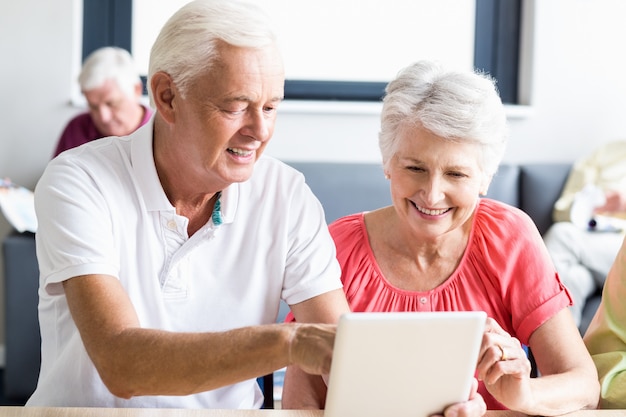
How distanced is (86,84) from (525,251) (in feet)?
Result: 7.88

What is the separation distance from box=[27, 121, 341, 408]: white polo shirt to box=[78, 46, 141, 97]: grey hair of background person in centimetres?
212

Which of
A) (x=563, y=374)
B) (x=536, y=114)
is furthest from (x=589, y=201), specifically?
(x=563, y=374)

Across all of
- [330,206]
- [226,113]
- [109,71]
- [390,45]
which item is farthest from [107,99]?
[226,113]

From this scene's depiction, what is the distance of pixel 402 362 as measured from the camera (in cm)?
123

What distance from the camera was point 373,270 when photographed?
6.18ft

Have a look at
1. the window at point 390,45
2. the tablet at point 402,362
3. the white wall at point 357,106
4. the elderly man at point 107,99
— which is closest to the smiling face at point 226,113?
the tablet at point 402,362

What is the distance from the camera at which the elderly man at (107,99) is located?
3713 mm

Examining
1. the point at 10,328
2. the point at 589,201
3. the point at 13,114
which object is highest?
the point at 13,114

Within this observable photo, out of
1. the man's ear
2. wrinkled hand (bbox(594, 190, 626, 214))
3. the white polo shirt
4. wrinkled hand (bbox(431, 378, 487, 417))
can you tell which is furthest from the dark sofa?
wrinkled hand (bbox(431, 378, 487, 417))

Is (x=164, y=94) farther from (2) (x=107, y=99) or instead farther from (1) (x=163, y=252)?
(2) (x=107, y=99)

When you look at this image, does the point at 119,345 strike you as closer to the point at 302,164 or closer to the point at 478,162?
the point at 478,162

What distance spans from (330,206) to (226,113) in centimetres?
220

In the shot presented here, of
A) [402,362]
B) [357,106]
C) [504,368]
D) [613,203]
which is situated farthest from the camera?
[357,106]

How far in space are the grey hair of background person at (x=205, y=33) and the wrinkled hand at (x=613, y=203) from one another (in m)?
2.09
